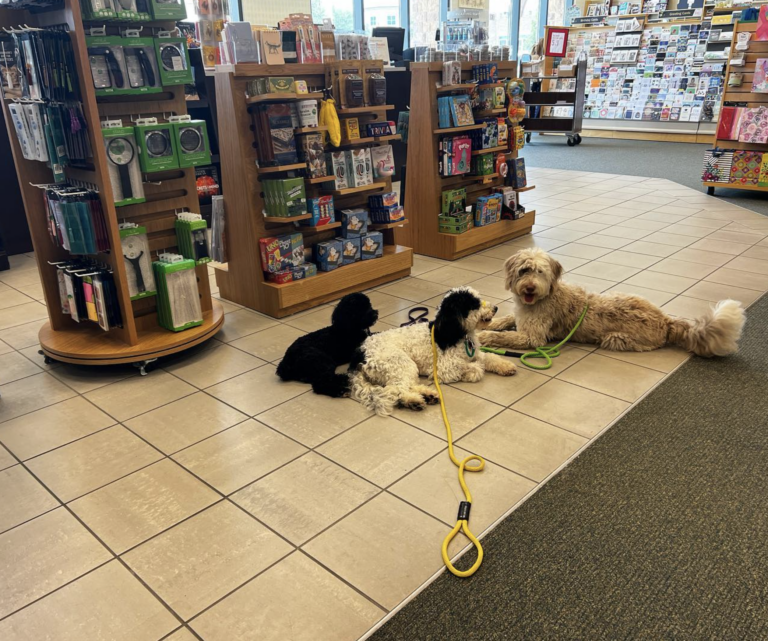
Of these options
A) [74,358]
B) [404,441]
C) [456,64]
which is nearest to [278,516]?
[404,441]

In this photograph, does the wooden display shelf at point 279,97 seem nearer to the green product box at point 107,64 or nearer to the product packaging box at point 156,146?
the product packaging box at point 156,146

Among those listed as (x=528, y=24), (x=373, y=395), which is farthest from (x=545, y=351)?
(x=528, y=24)

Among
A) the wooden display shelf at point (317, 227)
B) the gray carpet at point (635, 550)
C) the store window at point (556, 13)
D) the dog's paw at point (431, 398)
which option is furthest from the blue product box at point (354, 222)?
the store window at point (556, 13)

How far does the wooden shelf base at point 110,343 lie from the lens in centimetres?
311

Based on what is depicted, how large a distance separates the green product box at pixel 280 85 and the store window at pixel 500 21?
11.1 metres

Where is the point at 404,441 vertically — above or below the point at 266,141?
below

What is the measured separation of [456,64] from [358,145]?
103 cm

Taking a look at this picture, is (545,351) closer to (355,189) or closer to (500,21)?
(355,189)

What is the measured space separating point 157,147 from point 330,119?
1140 mm

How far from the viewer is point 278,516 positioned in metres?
2.11

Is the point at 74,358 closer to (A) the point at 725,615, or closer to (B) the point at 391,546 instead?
(B) the point at 391,546

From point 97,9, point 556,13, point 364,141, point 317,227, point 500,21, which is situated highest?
point 556,13

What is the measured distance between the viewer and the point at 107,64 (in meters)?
2.91

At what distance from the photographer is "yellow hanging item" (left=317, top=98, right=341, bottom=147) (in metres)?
3.79
